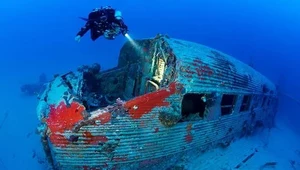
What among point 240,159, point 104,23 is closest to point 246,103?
point 240,159

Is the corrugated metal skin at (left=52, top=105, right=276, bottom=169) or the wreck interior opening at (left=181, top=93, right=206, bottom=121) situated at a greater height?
the wreck interior opening at (left=181, top=93, right=206, bottom=121)

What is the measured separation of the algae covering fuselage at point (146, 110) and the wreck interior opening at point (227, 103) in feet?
0.12

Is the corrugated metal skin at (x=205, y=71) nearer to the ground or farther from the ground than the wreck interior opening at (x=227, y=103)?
farther from the ground

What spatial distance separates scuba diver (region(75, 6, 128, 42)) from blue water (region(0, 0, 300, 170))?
9444mm

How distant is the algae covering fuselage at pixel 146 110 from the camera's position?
18.5ft

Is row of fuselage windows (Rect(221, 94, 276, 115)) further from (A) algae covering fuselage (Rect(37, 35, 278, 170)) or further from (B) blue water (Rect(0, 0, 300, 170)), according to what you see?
(B) blue water (Rect(0, 0, 300, 170))

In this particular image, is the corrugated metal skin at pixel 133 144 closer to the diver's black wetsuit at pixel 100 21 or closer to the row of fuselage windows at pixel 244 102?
the row of fuselage windows at pixel 244 102

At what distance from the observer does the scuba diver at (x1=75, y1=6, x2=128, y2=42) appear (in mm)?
7648

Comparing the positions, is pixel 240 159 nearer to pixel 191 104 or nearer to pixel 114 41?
pixel 191 104

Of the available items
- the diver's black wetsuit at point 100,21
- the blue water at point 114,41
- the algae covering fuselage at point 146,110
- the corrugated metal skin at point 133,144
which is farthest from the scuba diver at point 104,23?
the blue water at point 114,41

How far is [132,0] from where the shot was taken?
104m

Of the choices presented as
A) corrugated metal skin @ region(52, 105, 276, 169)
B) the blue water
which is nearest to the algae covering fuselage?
corrugated metal skin @ region(52, 105, 276, 169)

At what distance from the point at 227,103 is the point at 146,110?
4.04m

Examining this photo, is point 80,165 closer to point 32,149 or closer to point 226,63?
point 226,63
